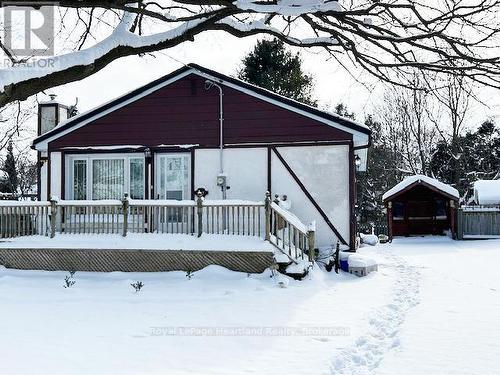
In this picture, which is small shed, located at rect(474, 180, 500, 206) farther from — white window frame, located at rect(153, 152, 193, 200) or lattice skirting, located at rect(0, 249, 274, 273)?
lattice skirting, located at rect(0, 249, 274, 273)

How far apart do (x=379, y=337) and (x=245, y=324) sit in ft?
6.60

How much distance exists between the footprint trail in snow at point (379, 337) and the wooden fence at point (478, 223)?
1640 centimetres

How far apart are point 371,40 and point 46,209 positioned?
9.59 metres

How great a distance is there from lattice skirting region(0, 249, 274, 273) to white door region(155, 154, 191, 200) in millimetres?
3526

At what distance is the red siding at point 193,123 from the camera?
1441cm

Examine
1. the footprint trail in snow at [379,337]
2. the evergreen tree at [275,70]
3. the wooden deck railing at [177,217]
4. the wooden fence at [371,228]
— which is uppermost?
the evergreen tree at [275,70]

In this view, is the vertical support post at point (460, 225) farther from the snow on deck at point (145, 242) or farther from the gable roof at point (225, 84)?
the snow on deck at point (145, 242)

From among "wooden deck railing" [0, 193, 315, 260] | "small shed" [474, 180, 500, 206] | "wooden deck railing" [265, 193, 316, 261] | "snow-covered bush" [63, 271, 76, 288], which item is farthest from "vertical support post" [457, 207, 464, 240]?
"snow-covered bush" [63, 271, 76, 288]

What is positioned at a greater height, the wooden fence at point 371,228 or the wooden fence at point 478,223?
the wooden fence at point 478,223

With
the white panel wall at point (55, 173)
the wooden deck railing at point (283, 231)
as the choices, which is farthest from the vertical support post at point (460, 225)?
the white panel wall at point (55, 173)

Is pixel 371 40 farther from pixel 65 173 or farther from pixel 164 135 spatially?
pixel 65 173

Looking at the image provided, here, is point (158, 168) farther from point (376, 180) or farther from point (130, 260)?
point (376, 180)

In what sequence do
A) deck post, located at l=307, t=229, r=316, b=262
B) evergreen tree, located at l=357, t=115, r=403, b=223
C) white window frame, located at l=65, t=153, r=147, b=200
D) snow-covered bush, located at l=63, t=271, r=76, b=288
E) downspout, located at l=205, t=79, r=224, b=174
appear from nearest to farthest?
snow-covered bush, located at l=63, t=271, r=76, b=288 → deck post, located at l=307, t=229, r=316, b=262 → downspout, located at l=205, t=79, r=224, b=174 → white window frame, located at l=65, t=153, r=147, b=200 → evergreen tree, located at l=357, t=115, r=403, b=223

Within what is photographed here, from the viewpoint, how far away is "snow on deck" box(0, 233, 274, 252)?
457 inches
